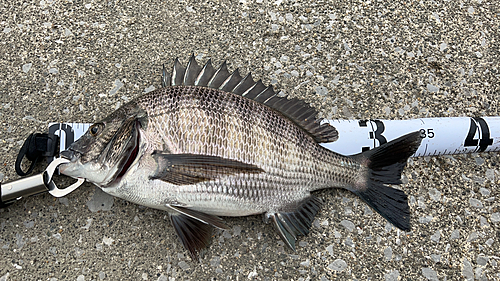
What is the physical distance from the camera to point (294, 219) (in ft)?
6.12

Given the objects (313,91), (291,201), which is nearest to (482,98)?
(313,91)

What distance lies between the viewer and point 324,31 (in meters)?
2.52

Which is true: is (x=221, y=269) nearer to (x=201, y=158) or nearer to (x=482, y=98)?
(x=201, y=158)

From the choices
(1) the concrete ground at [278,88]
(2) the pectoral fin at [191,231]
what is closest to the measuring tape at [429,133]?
(1) the concrete ground at [278,88]

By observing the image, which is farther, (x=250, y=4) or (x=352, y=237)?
(x=250, y=4)

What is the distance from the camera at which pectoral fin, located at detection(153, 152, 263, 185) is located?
166cm

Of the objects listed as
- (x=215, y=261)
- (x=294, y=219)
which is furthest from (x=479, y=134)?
(x=215, y=261)

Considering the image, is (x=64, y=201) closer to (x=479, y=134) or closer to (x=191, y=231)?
(x=191, y=231)

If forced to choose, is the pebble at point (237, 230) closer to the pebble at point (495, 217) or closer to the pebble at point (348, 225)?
the pebble at point (348, 225)

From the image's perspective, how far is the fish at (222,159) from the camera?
1.68 metres

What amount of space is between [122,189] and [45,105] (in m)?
0.92

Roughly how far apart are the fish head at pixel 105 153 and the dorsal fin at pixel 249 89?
386 millimetres

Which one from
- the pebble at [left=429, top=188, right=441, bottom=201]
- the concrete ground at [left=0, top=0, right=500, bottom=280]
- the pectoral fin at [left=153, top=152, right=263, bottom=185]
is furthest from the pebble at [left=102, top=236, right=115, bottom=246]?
the pebble at [left=429, top=188, right=441, bottom=201]

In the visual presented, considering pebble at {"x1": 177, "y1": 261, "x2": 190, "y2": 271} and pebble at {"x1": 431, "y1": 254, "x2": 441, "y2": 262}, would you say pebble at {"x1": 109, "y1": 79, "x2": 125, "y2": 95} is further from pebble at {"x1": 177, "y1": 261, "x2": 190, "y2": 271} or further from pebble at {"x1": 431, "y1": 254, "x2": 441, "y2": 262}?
pebble at {"x1": 431, "y1": 254, "x2": 441, "y2": 262}
